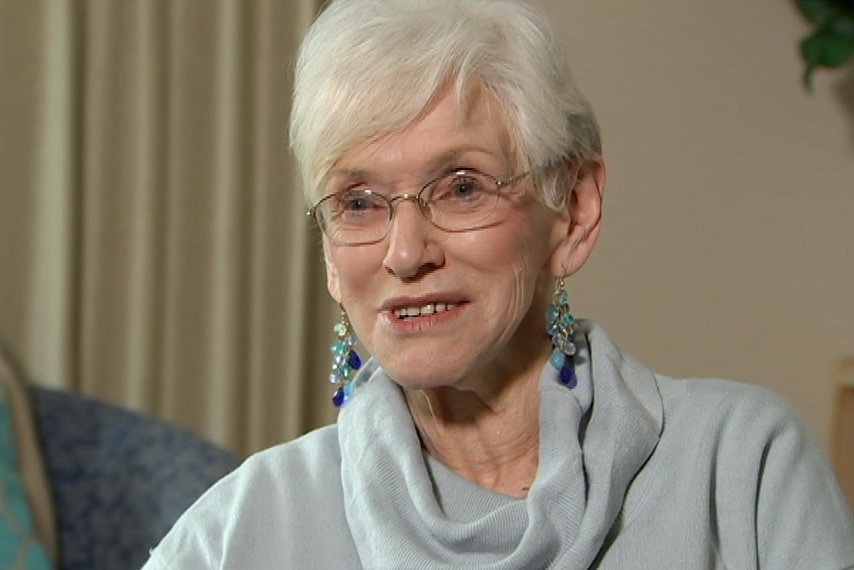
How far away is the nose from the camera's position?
136 centimetres

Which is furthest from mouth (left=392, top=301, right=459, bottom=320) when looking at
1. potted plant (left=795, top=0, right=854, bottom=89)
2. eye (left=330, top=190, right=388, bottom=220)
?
potted plant (left=795, top=0, right=854, bottom=89)

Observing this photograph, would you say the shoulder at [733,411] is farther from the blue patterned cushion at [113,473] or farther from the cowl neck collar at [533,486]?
the blue patterned cushion at [113,473]

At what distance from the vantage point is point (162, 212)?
2566 millimetres

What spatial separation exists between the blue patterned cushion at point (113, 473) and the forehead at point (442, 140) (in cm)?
91

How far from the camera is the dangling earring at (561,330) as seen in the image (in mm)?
1486

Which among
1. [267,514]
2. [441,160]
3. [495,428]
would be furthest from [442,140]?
[267,514]

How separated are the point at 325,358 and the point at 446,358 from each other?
146 centimetres

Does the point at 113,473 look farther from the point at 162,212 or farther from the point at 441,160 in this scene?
the point at 441,160

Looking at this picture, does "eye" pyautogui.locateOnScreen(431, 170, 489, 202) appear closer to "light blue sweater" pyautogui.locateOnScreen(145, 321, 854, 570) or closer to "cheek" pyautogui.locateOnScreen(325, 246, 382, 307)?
"cheek" pyautogui.locateOnScreen(325, 246, 382, 307)

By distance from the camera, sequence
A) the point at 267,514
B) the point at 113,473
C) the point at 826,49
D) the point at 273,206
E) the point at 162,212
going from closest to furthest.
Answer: the point at 267,514 → the point at 113,473 → the point at 162,212 → the point at 273,206 → the point at 826,49

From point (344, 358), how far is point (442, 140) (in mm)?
332

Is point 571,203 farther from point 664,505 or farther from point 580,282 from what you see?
point 580,282

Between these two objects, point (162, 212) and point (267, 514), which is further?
point (162, 212)

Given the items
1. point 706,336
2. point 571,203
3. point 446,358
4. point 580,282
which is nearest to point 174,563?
point 446,358
